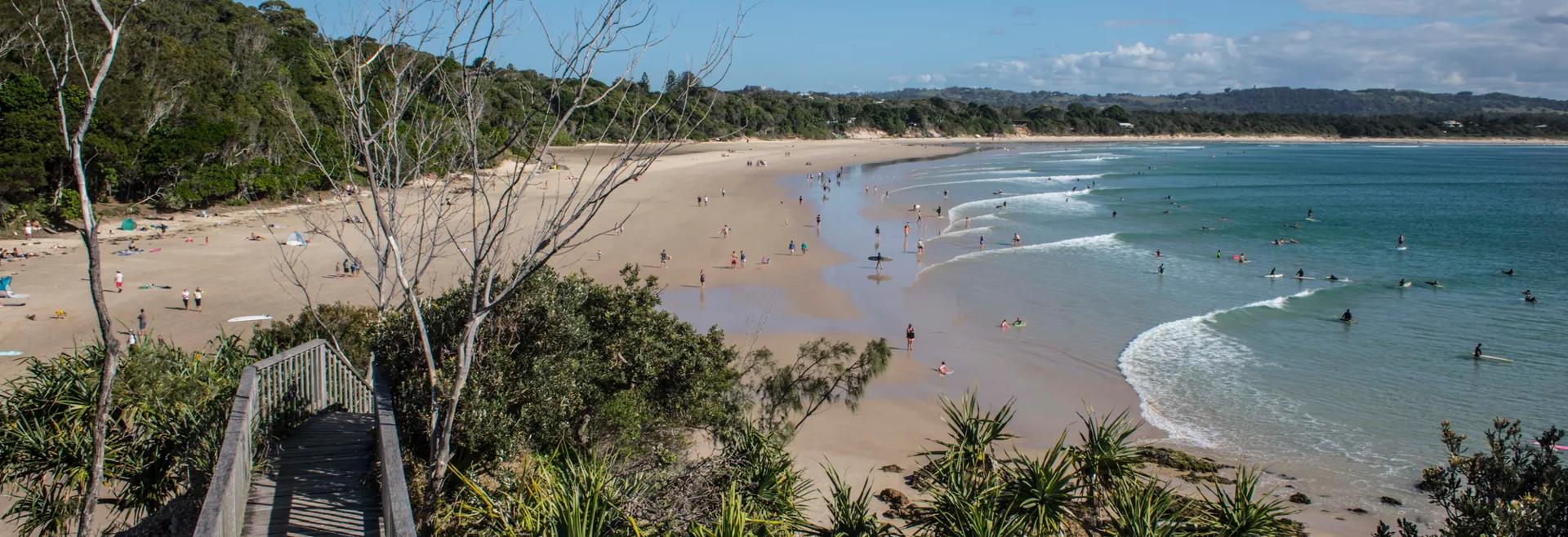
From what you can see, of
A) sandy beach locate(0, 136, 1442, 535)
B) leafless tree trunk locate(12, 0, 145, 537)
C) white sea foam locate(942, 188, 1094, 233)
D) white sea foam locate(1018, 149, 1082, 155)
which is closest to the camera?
leafless tree trunk locate(12, 0, 145, 537)

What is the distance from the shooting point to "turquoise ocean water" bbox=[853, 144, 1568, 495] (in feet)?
59.5

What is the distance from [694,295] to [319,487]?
19.8 metres

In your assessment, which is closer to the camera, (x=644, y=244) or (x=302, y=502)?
(x=302, y=502)

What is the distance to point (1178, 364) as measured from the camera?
21.6 meters

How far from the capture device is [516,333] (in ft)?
28.5

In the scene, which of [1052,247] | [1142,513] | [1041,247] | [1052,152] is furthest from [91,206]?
[1052,152]

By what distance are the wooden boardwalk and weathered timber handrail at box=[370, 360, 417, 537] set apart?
0.35m

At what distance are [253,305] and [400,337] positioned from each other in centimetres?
1702

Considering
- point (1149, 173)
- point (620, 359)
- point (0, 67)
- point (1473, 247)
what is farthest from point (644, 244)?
point (1149, 173)

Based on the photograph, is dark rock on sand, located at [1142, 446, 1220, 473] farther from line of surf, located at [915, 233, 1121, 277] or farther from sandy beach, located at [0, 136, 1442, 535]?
line of surf, located at [915, 233, 1121, 277]

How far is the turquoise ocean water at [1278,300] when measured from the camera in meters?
18.1

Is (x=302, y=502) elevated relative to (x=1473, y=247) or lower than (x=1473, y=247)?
elevated

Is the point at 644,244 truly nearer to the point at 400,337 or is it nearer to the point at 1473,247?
the point at 400,337

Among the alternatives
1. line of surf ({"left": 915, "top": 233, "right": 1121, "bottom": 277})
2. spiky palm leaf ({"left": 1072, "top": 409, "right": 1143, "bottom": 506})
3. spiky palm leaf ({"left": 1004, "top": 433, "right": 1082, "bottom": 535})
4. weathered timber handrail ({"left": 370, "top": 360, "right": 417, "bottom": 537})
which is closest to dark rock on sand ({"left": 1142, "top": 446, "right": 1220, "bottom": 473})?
spiky palm leaf ({"left": 1072, "top": 409, "right": 1143, "bottom": 506})
